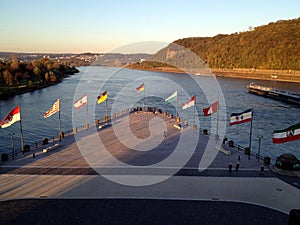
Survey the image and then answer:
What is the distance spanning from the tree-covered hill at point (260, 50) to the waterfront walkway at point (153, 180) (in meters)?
111

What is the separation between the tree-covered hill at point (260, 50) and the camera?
400 ft

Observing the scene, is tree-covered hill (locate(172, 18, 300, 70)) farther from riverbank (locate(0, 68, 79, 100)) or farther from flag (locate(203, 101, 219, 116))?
flag (locate(203, 101, 219, 116))

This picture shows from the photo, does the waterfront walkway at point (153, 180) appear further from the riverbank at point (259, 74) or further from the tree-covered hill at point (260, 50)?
the tree-covered hill at point (260, 50)

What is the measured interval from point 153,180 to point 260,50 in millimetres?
132643

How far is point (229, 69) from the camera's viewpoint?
14138 cm

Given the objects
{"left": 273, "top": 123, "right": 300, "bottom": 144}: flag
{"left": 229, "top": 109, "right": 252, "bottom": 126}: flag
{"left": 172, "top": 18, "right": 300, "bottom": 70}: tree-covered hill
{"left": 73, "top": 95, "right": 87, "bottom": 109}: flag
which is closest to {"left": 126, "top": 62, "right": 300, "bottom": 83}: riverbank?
{"left": 172, "top": 18, "right": 300, "bottom": 70}: tree-covered hill

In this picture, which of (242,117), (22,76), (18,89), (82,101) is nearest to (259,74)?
(22,76)

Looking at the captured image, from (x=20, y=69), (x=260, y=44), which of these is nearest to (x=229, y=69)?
(x=260, y=44)

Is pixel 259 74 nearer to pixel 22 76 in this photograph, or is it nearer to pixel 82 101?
pixel 22 76

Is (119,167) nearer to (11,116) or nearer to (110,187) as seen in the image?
(110,187)

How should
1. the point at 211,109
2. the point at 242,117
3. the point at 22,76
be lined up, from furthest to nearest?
the point at 22,76
the point at 211,109
the point at 242,117

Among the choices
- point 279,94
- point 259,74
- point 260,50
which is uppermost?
point 260,50

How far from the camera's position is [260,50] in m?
135

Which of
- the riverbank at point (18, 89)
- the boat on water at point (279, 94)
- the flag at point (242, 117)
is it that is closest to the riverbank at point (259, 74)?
the boat on water at point (279, 94)
